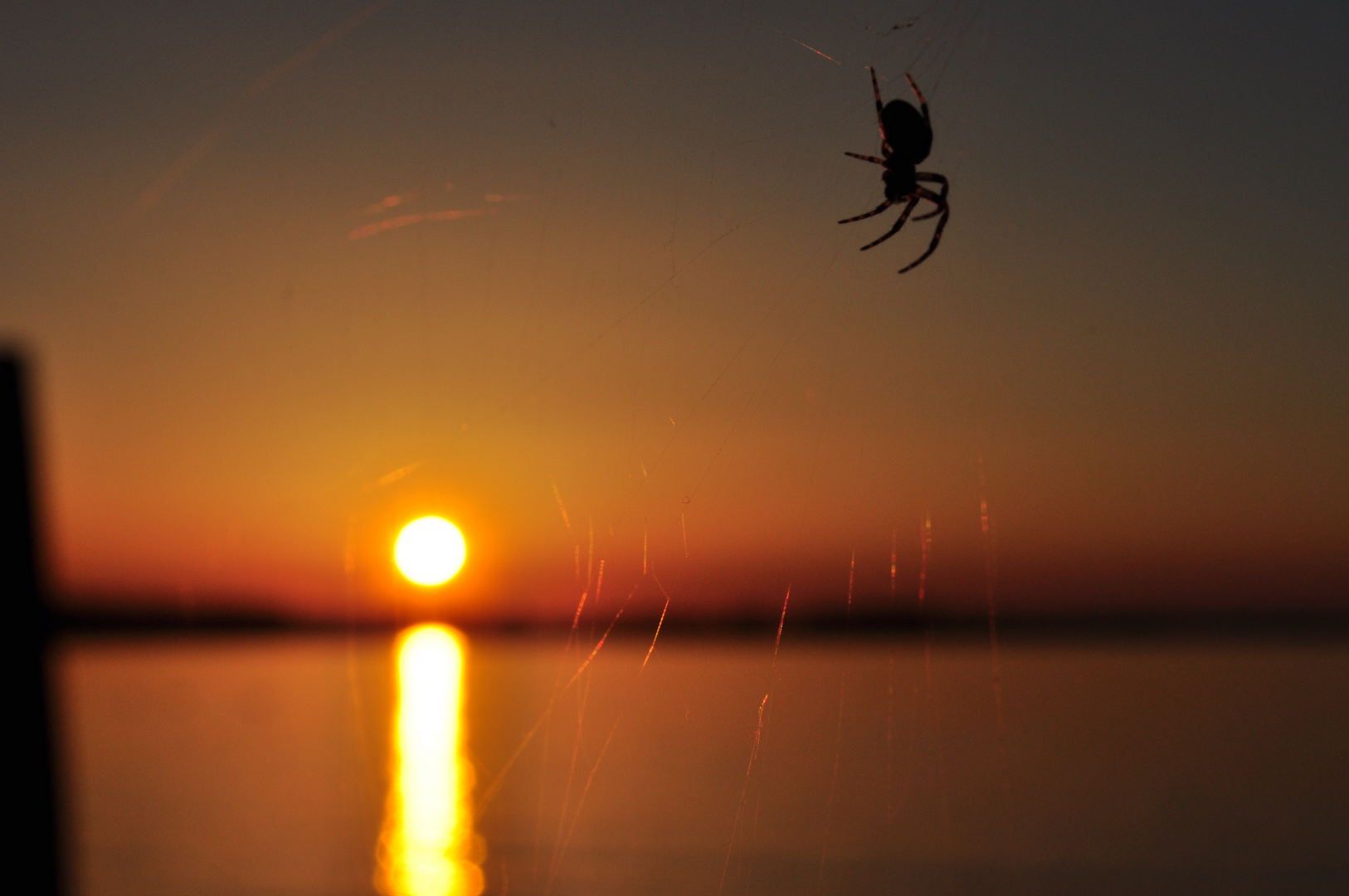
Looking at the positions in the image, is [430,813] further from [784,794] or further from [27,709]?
[27,709]

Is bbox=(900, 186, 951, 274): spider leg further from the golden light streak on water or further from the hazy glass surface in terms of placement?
the golden light streak on water

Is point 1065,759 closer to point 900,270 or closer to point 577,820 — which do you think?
point 577,820

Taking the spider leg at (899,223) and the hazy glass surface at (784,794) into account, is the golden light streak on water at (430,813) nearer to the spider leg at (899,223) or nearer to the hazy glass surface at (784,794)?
the hazy glass surface at (784,794)

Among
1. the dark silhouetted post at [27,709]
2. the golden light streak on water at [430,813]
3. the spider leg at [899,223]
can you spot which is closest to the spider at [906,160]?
the spider leg at [899,223]

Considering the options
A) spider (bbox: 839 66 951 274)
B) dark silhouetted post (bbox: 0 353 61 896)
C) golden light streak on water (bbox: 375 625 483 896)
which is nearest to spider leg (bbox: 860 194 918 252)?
spider (bbox: 839 66 951 274)

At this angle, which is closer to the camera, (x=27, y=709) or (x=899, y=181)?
(x=27, y=709)

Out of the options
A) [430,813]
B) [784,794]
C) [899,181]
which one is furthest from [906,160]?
[430,813]

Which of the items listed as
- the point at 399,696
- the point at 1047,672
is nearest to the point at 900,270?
the point at 1047,672
